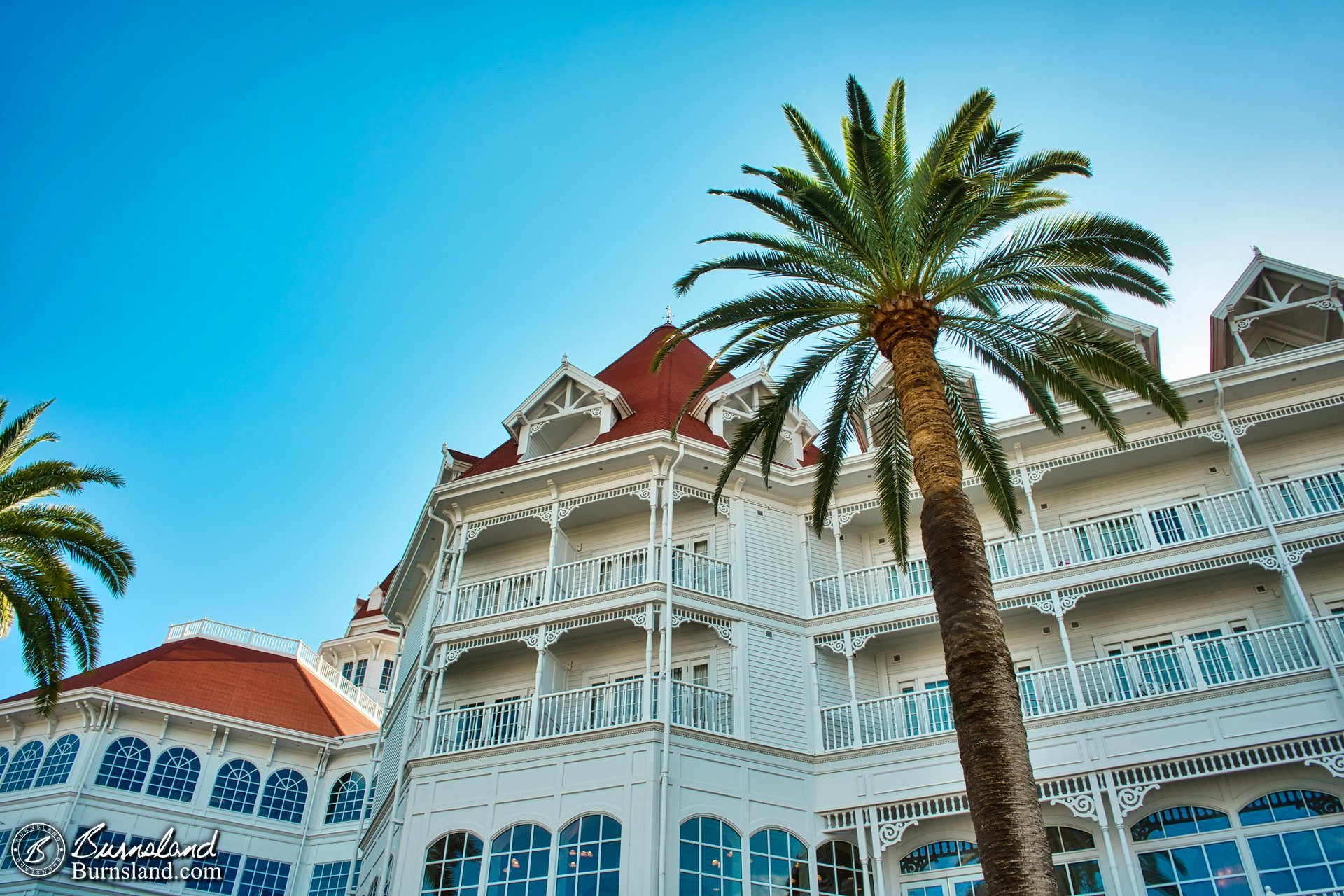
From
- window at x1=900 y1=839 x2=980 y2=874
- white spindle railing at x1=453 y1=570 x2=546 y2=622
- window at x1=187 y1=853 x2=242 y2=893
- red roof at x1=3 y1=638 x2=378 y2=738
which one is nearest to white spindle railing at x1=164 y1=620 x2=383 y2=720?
red roof at x1=3 y1=638 x2=378 y2=738

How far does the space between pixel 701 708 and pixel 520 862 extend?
4.55 m

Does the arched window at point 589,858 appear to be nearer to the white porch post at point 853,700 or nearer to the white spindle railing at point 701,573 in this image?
the white porch post at point 853,700

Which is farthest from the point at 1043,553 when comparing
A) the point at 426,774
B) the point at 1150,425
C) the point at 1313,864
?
the point at 426,774

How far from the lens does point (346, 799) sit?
104 ft

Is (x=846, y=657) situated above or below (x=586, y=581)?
below

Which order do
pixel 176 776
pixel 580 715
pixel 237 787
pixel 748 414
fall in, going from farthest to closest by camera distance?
pixel 237 787 → pixel 176 776 → pixel 748 414 → pixel 580 715

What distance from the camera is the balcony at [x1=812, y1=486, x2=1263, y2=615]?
20.2 m

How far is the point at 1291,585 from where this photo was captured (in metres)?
18.6

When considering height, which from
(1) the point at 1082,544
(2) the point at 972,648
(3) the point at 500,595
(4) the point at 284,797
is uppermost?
(1) the point at 1082,544

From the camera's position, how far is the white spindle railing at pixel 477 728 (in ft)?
67.3

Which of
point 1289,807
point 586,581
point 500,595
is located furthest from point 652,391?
point 1289,807

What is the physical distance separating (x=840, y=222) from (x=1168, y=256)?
207 inches

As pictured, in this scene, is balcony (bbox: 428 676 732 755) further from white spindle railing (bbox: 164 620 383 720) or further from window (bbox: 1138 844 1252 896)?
white spindle railing (bbox: 164 620 383 720)

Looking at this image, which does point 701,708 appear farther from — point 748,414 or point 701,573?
point 748,414
